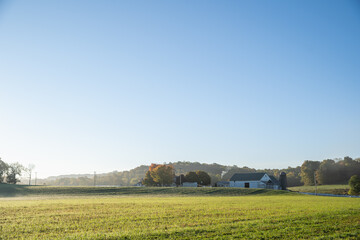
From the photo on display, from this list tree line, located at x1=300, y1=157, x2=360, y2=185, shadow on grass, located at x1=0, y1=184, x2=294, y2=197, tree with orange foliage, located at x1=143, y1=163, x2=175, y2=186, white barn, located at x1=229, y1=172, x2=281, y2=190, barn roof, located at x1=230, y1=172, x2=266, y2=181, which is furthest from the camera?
tree line, located at x1=300, y1=157, x2=360, y2=185

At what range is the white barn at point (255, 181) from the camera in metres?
112

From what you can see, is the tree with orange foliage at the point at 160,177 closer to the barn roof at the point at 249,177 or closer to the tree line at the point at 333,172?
the barn roof at the point at 249,177

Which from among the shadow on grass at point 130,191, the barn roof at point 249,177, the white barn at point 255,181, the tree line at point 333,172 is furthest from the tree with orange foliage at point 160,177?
the tree line at point 333,172

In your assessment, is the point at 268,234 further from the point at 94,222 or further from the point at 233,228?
the point at 94,222

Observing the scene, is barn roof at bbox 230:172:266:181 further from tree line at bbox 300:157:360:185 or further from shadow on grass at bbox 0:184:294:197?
tree line at bbox 300:157:360:185

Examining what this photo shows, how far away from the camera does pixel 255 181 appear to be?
112 m

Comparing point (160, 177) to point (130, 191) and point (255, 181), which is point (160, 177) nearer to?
point (255, 181)

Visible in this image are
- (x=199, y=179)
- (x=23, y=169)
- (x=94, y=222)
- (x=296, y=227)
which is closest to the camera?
(x=296, y=227)

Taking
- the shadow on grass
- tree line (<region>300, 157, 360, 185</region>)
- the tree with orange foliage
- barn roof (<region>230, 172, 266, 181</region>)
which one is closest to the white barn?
barn roof (<region>230, 172, 266, 181</region>)

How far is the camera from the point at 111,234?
51.5 feet

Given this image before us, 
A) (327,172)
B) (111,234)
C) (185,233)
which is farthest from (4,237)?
(327,172)

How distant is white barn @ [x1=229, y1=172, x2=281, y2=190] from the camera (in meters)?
112

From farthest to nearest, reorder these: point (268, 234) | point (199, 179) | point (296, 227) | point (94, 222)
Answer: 1. point (199, 179)
2. point (94, 222)
3. point (296, 227)
4. point (268, 234)

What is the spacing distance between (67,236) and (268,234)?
10.3 metres
